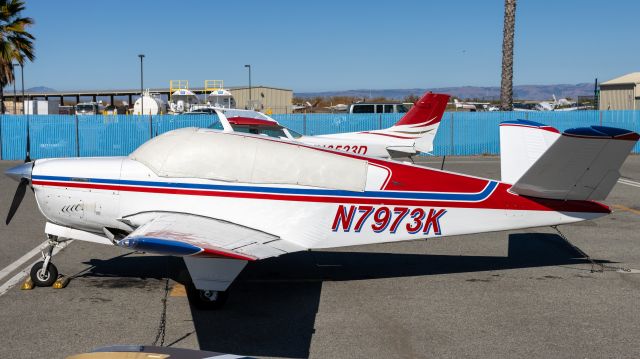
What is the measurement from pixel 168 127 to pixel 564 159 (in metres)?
26.7

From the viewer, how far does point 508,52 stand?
109 ft

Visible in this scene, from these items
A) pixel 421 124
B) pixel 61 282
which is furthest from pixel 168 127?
pixel 61 282

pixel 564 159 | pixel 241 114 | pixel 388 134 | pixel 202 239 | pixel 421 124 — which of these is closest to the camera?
pixel 202 239

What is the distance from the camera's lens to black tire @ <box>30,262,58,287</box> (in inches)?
330

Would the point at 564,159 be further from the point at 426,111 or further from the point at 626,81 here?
the point at 626,81

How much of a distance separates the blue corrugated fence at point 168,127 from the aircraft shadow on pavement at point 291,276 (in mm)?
21596

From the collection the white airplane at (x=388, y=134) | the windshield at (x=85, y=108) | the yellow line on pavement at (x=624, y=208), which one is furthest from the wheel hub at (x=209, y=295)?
the windshield at (x=85, y=108)

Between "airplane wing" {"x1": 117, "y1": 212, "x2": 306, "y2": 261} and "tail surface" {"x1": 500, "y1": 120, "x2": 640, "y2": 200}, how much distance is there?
3.11 m

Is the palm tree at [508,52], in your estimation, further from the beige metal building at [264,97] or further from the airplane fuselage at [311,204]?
the beige metal building at [264,97]

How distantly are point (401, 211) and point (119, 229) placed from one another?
371 centimetres

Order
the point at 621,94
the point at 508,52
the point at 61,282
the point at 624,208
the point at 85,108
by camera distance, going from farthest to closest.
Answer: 1. the point at 85,108
2. the point at 621,94
3. the point at 508,52
4. the point at 624,208
5. the point at 61,282

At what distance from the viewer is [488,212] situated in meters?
8.42

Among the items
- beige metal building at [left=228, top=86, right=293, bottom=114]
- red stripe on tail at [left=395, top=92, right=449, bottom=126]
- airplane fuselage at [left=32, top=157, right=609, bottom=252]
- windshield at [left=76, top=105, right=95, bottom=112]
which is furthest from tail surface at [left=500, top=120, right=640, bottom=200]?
windshield at [left=76, top=105, right=95, bottom=112]

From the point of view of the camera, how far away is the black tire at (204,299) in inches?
297
